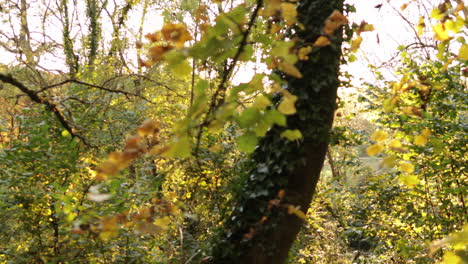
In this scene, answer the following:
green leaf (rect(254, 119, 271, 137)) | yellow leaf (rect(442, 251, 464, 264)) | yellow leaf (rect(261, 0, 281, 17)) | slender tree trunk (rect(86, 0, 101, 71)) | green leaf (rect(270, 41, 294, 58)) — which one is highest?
slender tree trunk (rect(86, 0, 101, 71))

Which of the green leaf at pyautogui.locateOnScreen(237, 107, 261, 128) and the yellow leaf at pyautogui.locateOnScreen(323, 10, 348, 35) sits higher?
the yellow leaf at pyautogui.locateOnScreen(323, 10, 348, 35)

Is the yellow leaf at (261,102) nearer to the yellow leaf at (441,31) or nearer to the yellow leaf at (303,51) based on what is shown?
the yellow leaf at (303,51)

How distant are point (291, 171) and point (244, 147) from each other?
78cm

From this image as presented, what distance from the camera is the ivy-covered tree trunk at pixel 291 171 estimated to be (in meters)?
1.97

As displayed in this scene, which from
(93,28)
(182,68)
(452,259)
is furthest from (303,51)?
(93,28)

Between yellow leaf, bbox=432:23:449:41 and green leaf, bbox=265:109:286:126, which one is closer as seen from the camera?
green leaf, bbox=265:109:286:126

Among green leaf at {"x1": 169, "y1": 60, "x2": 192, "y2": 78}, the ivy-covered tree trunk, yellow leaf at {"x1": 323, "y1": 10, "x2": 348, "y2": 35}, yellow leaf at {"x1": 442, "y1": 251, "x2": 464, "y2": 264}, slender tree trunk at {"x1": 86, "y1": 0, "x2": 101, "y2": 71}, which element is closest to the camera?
yellow leaf at {"x1": 442, "y1": 251, "x2": 464, "y2": 264}

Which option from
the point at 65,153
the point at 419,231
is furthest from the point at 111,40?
the point at 419,231

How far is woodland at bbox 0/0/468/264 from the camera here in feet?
4.07

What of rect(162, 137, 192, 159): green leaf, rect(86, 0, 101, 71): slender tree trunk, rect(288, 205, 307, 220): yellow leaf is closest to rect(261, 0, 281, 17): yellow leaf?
rect(162, 137, 192, 159): green leaf

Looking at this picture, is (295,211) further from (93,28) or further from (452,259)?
(93,28)

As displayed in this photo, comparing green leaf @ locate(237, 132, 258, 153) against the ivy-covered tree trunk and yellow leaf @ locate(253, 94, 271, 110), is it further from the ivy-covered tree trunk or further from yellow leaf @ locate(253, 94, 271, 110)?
the ivy-covered tree trunk

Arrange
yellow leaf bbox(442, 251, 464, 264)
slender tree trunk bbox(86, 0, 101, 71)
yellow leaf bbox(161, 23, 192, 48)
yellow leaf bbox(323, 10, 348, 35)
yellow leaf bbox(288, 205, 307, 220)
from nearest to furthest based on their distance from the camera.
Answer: yellow leaf bbox(442, 251, 464, 264) < yellow leaf bbox(161, 23, 192, 48) < yellow leaf bbox(323, 10, 348, 35) < yellow leaf bbox(288, 205, 307, 220) < slender tree trunk bbox(86, 0, 101, 71)

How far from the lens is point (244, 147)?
1.29 m
